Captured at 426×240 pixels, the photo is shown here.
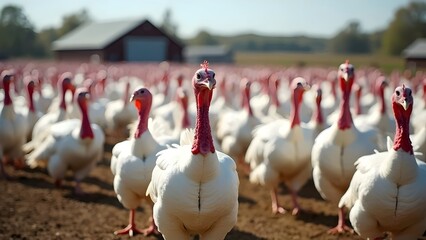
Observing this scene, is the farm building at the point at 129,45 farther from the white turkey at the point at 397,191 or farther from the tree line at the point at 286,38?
the white turkey at the point at 397,191

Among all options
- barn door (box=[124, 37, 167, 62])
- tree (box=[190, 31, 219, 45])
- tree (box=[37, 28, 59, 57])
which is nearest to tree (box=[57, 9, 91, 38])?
tree (box=[37, 28, 59, 57])

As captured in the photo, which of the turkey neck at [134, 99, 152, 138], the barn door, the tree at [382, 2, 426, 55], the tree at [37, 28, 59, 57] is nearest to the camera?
the turkey neck at [134, 99, 152, 138]

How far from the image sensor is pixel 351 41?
7894 cm

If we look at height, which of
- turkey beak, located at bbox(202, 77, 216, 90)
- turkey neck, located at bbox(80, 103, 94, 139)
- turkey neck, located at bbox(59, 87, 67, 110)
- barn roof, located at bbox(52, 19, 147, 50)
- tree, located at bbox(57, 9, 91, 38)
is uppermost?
tree, located at bbox(57, 9, 91, 38)

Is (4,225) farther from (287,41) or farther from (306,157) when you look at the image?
(287,41)

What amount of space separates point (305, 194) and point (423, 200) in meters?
3.90

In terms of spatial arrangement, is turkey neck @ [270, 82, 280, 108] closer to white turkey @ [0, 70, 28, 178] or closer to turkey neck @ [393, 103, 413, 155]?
white turkey @ [0, 70, 28, 178]

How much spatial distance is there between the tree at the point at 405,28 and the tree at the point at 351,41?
15.9 meters

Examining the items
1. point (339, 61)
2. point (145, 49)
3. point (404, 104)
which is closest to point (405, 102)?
point (404, 104)

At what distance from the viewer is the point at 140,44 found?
43.6 metres

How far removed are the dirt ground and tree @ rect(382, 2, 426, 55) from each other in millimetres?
56755

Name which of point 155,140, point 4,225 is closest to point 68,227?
point 4,225

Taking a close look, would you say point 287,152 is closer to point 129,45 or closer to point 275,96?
point 275,96

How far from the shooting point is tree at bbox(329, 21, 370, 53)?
255 ft
